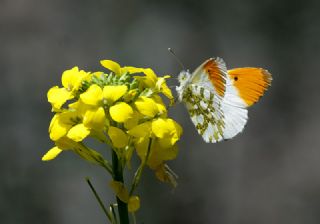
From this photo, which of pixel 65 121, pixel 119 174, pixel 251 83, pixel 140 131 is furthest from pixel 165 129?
pixel 251 83

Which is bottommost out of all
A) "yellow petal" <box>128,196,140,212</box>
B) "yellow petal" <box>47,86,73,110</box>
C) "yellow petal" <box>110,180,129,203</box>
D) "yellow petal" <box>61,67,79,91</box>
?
"yellow petal" <box>128,196,140,212</box>

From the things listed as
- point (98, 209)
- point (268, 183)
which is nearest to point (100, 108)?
point (98, 209)

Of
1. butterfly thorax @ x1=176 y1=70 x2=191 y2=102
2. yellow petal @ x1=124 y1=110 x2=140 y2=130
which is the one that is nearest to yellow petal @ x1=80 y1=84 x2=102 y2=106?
yellow petal @ x1=124 y1=110 x2=140 y2=130

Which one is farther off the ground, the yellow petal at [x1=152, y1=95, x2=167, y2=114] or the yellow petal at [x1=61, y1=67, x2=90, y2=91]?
the yellow petal at [x1=61, y1=67, x2=90, y2=91]

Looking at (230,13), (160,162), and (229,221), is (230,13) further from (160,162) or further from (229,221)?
(160,162)

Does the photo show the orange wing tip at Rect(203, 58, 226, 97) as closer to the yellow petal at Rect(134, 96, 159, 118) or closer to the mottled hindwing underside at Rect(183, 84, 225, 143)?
the mottled hindwing underside at Rect(183, 84, 225, 143)

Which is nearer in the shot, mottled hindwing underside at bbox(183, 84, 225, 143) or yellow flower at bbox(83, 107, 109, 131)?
yellow flower at bbox(83, 107, 109, 131)

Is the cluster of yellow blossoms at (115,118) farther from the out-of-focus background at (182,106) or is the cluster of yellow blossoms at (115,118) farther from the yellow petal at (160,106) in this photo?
the out-of-focus background at (182,106)
